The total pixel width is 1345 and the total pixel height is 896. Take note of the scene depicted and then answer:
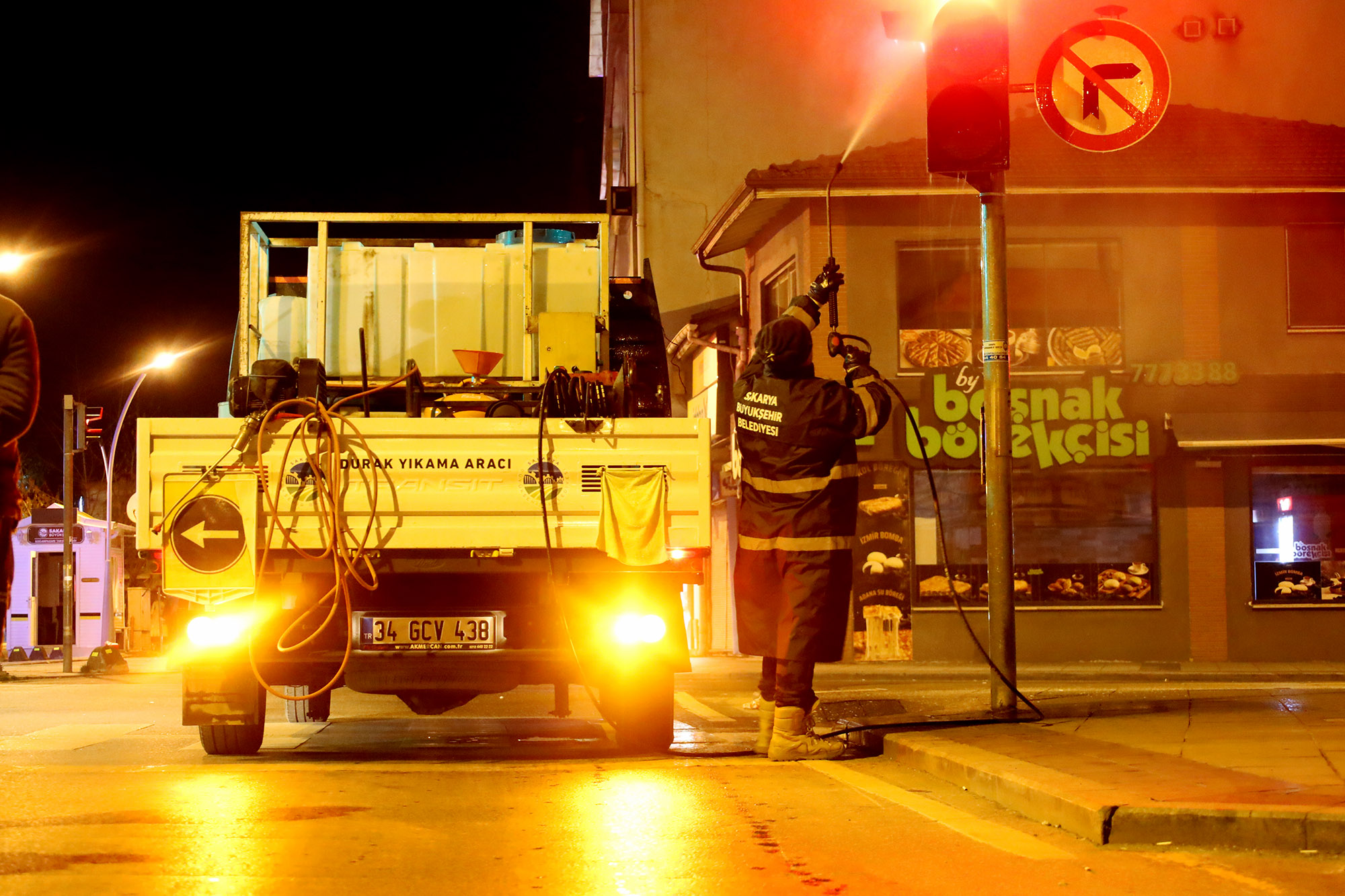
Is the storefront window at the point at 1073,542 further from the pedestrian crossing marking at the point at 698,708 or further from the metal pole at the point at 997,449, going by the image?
the metal pole at the point at 997,449

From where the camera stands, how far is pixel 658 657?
7.96m

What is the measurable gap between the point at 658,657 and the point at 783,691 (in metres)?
0.66

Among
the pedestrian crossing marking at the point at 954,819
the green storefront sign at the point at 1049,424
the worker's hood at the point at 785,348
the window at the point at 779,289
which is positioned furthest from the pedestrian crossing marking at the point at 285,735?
the window at the point at 779,289

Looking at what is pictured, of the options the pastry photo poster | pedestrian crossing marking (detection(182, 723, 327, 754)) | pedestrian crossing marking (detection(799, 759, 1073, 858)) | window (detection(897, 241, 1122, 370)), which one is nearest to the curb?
pedestrian crossing marking (detection(799, 759, 1073, 858))

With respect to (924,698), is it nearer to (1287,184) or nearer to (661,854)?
(661,854)

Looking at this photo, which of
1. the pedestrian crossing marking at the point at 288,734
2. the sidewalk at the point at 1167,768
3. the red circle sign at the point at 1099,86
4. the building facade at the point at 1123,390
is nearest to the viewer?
the sidewalk at the point at 1167,768

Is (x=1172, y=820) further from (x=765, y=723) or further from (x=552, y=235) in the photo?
(x=552, y=235)

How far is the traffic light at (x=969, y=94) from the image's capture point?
8.35 m

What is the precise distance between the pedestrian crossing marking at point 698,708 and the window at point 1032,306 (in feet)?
27.1

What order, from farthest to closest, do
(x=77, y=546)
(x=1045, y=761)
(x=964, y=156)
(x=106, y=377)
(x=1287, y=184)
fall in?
(x=106, y=377), (x=77, y=546), (x=1287, y=184), (x=964, y=156), (x=1045, y=761)

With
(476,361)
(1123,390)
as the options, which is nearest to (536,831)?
(476,361)

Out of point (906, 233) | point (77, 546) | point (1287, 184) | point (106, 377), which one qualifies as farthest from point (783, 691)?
point (106, 377)

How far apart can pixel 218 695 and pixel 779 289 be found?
16247 mm

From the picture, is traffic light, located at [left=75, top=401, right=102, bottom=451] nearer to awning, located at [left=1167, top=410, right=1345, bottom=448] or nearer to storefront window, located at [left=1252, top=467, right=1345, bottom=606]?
awning, located at [left=1167, top=410, right=1345, bottom=448]
